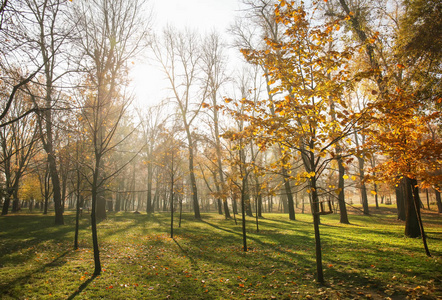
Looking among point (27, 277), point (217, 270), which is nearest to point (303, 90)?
point (217, 270)

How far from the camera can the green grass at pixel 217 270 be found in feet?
16.0

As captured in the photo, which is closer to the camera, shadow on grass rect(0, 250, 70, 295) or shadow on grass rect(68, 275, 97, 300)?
shadow on grass rect(68, 275, 97, 300)

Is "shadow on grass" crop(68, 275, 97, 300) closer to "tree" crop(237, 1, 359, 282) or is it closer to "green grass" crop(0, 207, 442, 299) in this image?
"green grass" crop(0, 207, 442, 299)

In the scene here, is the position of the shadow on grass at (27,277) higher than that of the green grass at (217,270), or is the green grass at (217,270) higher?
the shadow on grass at (27,277)

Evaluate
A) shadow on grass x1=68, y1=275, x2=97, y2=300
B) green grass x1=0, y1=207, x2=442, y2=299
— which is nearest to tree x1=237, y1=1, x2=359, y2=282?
green grass x1=0, y1=207, x2=442, y2=299

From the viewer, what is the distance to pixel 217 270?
6.51 metres

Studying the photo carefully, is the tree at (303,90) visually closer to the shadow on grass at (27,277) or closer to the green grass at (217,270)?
the green grass at (217,270)

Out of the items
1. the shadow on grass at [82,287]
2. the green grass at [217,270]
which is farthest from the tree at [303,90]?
the shadow on grass at [82,287]

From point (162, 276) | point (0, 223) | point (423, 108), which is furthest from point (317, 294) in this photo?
point (0, 223)

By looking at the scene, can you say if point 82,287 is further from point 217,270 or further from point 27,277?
point 217,270

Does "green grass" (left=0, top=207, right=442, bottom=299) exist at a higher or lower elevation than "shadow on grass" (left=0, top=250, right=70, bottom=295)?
lower

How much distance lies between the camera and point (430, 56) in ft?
25.4

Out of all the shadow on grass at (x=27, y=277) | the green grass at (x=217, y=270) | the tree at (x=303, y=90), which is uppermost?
the tree at (x=303, y=90)

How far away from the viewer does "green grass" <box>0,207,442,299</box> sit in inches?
192
